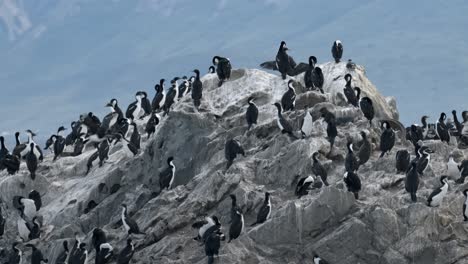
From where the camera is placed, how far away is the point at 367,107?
3172 centimetres

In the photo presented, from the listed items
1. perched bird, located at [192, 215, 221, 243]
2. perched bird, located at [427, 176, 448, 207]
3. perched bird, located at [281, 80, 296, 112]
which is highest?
perched bird, located at [281, 80, 296, 112]

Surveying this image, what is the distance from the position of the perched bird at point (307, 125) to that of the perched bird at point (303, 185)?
2069mm

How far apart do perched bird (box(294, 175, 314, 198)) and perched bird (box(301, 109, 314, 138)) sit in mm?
2069

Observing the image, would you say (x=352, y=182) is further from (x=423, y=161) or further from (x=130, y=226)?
(x=130, y=226)

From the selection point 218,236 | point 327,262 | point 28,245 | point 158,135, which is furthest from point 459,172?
point 28,245

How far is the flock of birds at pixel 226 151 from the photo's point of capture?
28219 mm

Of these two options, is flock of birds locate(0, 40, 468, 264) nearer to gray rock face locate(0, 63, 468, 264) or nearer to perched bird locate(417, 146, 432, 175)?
perched bird locate(417, 146, 432, 175)

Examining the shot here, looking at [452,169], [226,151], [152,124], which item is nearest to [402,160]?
[452,169]

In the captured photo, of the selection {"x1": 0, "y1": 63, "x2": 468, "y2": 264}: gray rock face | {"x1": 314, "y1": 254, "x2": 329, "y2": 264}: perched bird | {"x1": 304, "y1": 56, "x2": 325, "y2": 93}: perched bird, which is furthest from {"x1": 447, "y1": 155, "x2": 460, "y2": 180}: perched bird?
{"x1": 304, "y1": 56, "x2": 325, "y2": 93}: perched bird

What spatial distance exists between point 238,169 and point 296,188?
190 cm


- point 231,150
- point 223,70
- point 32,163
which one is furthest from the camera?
point 32,163

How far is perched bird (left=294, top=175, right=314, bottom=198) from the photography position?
2877 centimetres

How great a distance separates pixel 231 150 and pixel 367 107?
365 centimetres

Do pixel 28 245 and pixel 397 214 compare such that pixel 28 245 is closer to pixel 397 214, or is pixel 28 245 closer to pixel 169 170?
pixel 169 170
